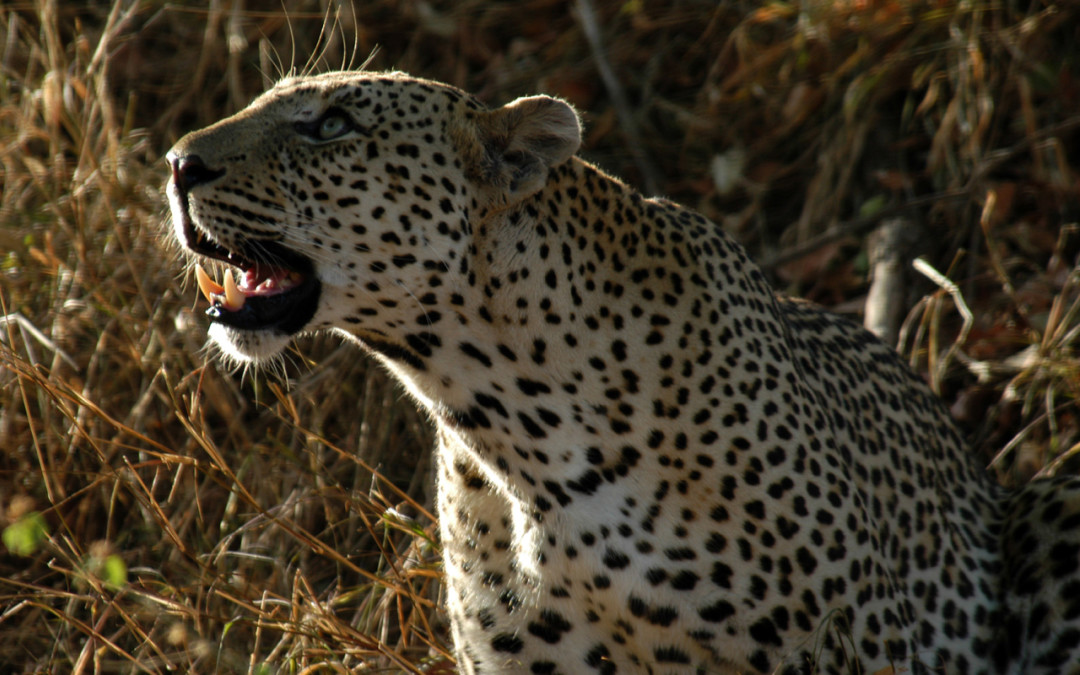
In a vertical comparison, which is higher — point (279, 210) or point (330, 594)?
point (279, 210)

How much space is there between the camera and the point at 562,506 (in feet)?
11.6

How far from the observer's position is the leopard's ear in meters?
3.46

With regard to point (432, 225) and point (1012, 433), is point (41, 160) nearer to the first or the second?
point (432, 225)

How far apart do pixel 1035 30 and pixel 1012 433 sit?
231 cm

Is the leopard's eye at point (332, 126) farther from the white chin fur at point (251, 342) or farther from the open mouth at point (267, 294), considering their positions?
the white chin fur at point (251, 342)

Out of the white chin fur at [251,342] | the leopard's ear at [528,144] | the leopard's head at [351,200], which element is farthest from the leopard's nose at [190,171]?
the leopard's ear at [528,144]

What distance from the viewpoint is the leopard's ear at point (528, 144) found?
136 inches

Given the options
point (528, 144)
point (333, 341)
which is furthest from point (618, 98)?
point (528, 144)

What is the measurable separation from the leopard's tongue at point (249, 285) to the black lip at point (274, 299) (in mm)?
18

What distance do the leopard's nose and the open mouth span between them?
0.13 m

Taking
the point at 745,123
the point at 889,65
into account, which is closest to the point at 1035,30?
the point at 889,65

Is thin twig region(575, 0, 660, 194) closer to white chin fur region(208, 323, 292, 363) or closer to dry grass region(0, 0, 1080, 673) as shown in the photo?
dry grass region(0, 0, 1080, 673)

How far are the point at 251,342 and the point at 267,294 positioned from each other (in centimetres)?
15

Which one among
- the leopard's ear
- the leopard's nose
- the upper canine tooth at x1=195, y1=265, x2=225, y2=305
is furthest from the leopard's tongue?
the leopard's ear
